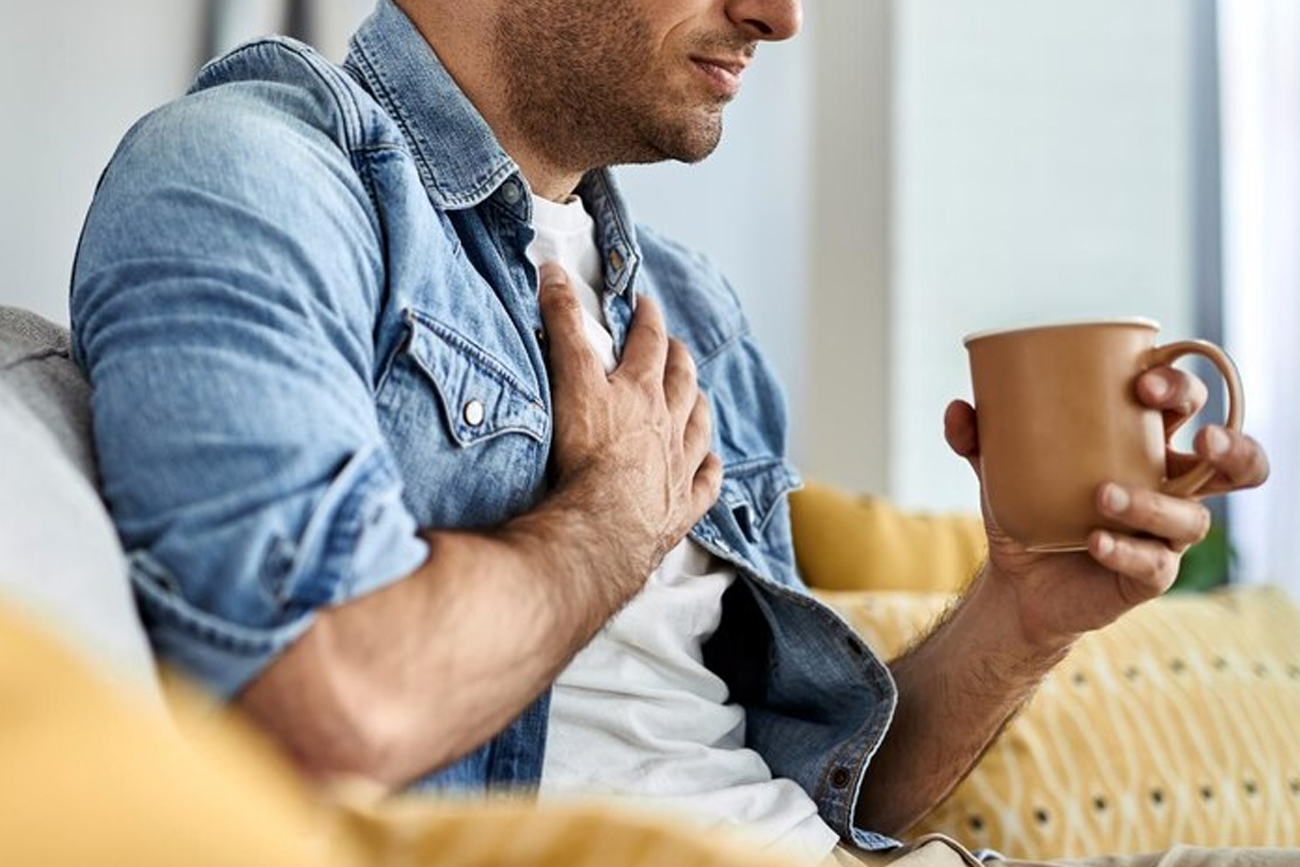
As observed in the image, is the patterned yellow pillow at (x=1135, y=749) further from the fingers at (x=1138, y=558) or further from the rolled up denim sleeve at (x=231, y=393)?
the rolled up denim sleeve at (x=231, y=393)

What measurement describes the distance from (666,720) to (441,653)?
0.37 meters

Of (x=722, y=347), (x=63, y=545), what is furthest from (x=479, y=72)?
(x=63, y=545)

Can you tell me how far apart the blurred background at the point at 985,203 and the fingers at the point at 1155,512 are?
1614mm

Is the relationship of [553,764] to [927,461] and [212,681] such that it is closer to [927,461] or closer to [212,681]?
[212,681]

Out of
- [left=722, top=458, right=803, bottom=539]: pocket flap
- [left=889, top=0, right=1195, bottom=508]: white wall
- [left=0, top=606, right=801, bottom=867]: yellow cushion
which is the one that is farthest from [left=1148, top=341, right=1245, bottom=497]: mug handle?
[left=889, top=0, right=1195, bottom=508]: white wall

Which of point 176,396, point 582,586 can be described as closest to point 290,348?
point 176,396

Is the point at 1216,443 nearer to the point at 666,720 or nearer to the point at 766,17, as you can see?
the point at 666,720

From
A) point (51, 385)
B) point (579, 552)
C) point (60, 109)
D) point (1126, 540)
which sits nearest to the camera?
A: point (51, 385)

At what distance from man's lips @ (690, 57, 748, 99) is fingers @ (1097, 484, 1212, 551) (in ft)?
1.76

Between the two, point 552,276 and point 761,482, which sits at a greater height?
point 552,276

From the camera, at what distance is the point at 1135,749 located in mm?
1602

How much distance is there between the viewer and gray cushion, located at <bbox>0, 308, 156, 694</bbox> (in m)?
0.64

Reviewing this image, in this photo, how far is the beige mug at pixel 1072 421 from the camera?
3.34 feet

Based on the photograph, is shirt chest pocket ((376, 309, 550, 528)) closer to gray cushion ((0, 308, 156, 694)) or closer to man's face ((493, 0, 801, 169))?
gray cushion ((0, 308, 156, 694))
